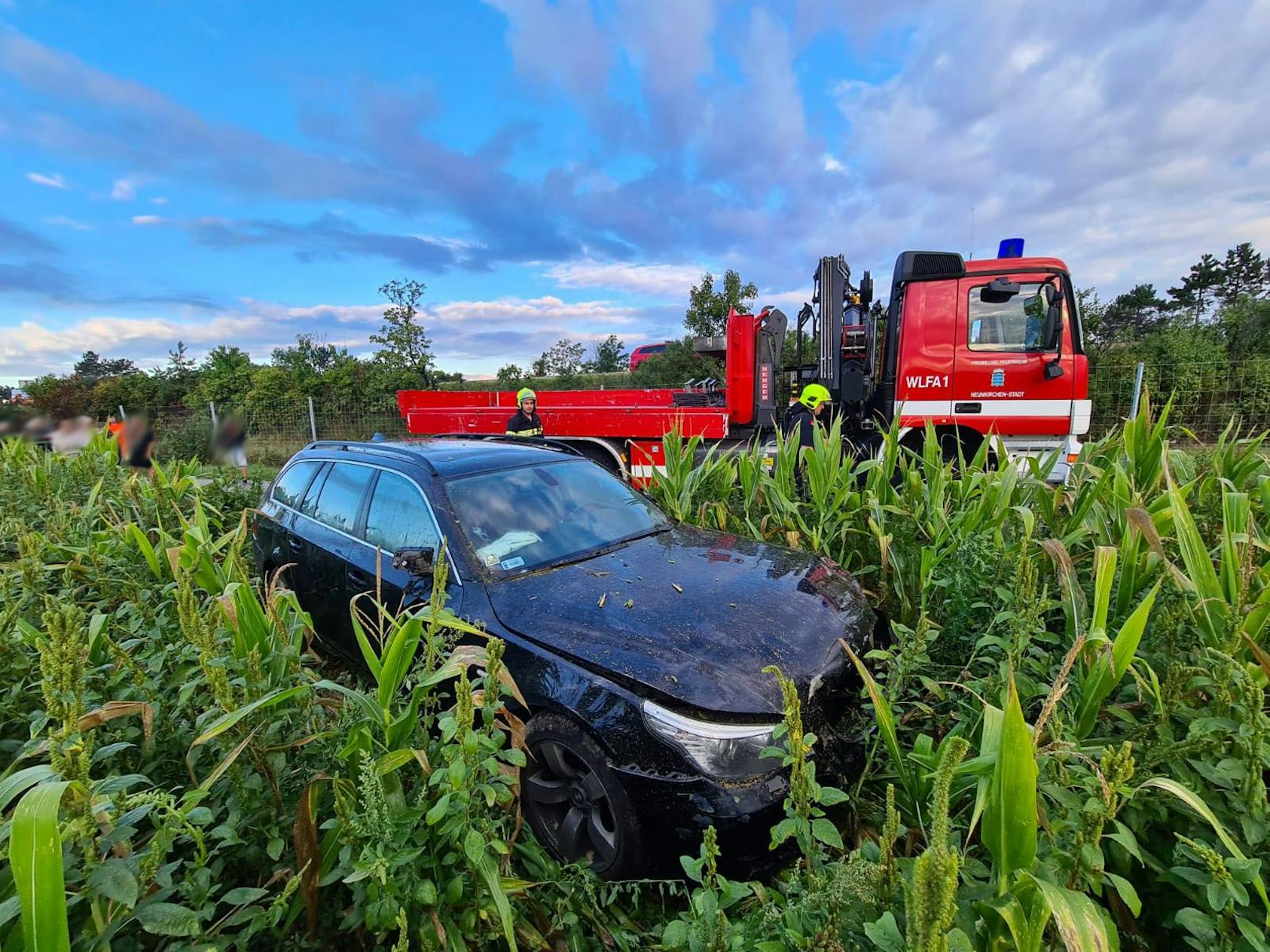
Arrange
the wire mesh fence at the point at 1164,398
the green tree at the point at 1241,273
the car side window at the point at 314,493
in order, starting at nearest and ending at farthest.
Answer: the car side window at the point at 314,493
the wire mesh fence at the point at 1164,398
the green tree at the point at 1241,273

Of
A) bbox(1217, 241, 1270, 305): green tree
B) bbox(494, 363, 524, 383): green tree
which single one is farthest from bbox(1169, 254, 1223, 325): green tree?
bbox(494, 363, 524, 383): green tree

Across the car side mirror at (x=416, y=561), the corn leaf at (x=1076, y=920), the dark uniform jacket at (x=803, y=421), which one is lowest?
the corn leaf at (x=1076, y=920)

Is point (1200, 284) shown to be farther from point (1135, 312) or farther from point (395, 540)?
point (395, 540)

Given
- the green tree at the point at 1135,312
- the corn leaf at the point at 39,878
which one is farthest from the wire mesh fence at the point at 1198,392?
Result: the corn leaf at the point at 39,878

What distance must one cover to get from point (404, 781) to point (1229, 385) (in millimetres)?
12489

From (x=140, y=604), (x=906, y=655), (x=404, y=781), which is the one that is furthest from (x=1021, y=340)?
(x=140, y=604)

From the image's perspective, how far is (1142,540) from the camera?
7.56 feet

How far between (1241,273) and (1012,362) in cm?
3085

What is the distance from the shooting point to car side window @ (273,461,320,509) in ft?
12.7

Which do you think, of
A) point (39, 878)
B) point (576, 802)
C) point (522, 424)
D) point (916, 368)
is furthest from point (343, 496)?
point (916, 368)

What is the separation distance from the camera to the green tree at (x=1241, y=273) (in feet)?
79.4

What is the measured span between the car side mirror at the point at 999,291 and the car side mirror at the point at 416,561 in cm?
536

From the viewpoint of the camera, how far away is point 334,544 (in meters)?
3.30

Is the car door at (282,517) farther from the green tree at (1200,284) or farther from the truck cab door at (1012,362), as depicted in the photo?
the green tree at (1200,284)
